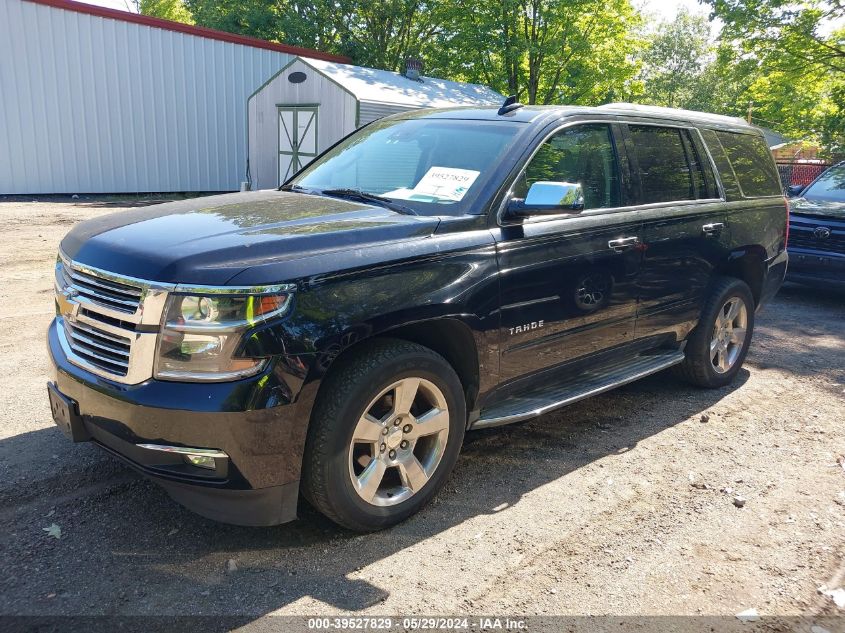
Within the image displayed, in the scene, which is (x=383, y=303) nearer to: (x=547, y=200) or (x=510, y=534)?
(x=547, y=200)

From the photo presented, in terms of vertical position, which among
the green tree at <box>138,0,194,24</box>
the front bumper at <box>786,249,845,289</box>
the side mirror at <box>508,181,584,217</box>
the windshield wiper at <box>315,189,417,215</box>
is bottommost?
the front bumper at <box>786,249,845,289</box>

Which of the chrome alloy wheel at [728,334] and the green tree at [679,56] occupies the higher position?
the green tree at [679,56]

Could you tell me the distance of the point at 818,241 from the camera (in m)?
8.58

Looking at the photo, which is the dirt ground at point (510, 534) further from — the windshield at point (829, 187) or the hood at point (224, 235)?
the windshield at point (829, 187)

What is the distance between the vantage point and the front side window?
3924 mm

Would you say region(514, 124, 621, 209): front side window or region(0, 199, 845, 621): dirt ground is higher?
region(514, 124, 621, 209): front side window

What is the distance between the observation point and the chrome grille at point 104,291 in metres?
2.85

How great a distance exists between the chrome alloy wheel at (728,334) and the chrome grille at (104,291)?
398 cm

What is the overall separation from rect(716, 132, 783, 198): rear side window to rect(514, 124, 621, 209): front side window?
1.44 metres

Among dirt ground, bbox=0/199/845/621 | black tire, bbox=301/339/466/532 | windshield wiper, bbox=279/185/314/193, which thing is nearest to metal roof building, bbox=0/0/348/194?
dirt ground, bbox=0/199/845/621

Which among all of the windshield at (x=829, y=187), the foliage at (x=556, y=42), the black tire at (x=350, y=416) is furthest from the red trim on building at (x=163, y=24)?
the black tire at (x=350, y=416)

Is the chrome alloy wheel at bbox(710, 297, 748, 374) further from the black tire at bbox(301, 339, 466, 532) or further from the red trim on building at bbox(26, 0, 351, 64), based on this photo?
the red trim on building at bbox(26, 0, 351, 64)

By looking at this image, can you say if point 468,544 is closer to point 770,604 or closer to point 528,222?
point 770,604

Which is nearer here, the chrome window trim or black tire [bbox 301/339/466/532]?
black tire [bbox 301/339/466/532]
